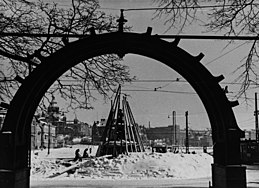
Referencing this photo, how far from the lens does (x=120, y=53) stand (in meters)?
9.74

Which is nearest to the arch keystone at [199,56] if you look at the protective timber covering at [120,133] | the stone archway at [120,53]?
the stone archway at [120,53]

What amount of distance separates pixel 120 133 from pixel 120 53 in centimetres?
2602

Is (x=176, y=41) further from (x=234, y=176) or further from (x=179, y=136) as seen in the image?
(x=179, y=136)

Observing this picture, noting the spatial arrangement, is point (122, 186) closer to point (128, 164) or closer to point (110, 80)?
point (128, 164)

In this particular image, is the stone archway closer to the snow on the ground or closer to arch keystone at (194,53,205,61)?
arch keystone at (194,53,205,61)

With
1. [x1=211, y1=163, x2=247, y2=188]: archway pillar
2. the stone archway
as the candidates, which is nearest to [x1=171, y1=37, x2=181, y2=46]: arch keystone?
the stone archway

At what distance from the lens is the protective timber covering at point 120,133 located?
115 ft

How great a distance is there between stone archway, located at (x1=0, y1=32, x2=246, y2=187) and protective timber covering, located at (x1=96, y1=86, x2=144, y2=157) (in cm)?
2416

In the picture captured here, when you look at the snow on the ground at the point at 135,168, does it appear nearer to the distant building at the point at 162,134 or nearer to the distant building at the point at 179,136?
the distant building at the point at 162,134

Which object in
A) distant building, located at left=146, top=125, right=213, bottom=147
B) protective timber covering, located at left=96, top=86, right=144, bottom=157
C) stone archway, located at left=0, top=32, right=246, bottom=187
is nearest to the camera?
stone archway, located at left=0, top=32, right=246, bottom=187

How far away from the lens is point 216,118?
30.8ft

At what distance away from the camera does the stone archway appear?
890 centimetres

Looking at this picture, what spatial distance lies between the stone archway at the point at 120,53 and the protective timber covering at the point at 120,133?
24.2 m

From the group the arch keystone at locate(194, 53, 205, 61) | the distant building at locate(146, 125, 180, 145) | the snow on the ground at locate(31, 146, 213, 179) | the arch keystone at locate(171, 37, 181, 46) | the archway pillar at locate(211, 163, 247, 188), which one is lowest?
the snow on the ground at locate(31, 146, 213, 179)
